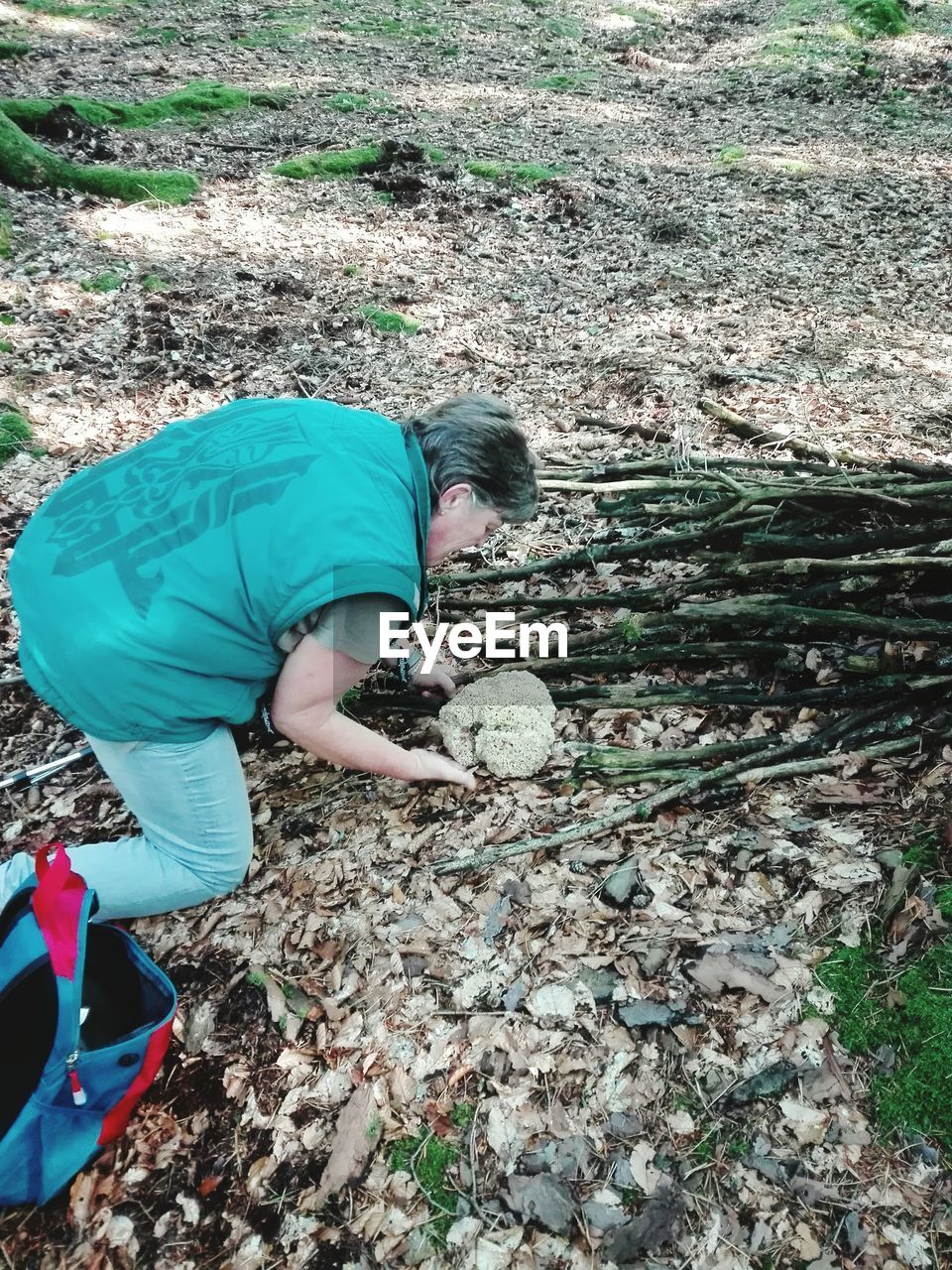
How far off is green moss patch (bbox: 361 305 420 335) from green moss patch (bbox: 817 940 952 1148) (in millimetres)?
5718

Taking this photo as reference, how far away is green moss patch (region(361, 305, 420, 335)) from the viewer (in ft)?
22.0

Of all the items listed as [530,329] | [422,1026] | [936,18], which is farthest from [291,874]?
[936,18]

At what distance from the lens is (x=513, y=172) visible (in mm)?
9352

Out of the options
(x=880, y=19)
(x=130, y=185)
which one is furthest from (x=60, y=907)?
(x=880, y=19)

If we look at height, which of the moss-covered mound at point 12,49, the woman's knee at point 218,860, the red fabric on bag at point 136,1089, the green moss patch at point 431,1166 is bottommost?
the green moss patch at point 431,1166

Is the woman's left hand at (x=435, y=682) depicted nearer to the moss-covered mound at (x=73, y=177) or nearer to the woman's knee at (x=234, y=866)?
the woman's knee at (x=234, y=866)

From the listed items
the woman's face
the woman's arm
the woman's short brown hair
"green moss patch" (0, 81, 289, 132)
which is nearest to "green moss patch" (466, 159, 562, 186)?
"green moss patch" (0, 81, 289, 132)

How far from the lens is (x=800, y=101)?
11594 millimetres

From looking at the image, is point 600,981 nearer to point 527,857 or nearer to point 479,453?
point 527,857

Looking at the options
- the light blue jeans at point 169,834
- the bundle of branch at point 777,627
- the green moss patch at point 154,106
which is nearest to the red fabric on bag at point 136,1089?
the light blue jeans at point 169,834

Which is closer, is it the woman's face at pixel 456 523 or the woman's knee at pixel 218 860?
A: the woman's face at pixel 456 523

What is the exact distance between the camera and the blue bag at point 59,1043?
2.15m

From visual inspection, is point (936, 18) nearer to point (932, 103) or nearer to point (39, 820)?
point (932, 103)

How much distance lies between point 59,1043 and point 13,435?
4.46 meters
